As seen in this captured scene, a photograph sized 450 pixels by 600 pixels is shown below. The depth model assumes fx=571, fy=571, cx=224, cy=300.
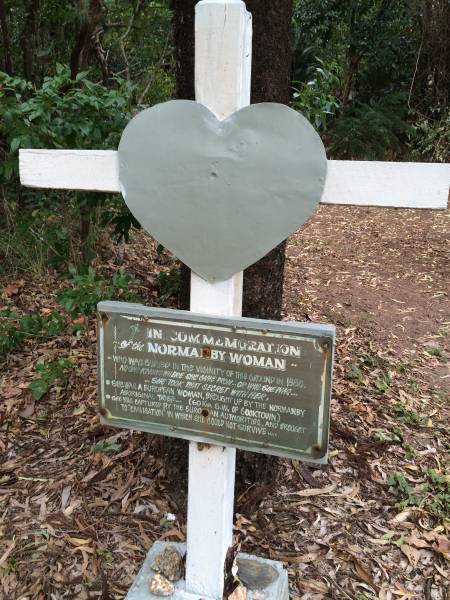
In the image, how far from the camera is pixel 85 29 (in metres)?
4.46

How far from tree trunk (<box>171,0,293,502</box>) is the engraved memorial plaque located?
0.65 meters

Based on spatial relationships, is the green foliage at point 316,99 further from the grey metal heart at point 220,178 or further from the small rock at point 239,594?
the small rock at point 239,594

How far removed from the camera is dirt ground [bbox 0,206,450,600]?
7.04ft

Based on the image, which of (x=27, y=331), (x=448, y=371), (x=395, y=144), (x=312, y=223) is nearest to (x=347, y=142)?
(x=395, y=144)

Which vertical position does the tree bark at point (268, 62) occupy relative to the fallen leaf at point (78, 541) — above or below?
above

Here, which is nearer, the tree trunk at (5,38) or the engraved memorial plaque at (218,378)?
the engraved memorial plaque at (218,378)

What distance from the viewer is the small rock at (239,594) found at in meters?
1.70

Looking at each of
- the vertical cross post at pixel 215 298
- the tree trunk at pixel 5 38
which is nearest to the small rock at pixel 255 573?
the vertical cross post at pixel 215 298

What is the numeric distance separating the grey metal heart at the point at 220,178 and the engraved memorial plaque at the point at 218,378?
18cm

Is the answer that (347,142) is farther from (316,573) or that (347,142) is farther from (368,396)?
(316,573)

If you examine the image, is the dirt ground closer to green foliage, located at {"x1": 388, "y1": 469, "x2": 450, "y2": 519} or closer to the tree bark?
green foliage, located at {"x1": 388, "y1": 469, "x2": 450, "y2": 519}

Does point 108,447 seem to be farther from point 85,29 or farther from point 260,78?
point 85,29

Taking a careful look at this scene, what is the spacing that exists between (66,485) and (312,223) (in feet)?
19.8

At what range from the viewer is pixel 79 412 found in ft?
9.65
